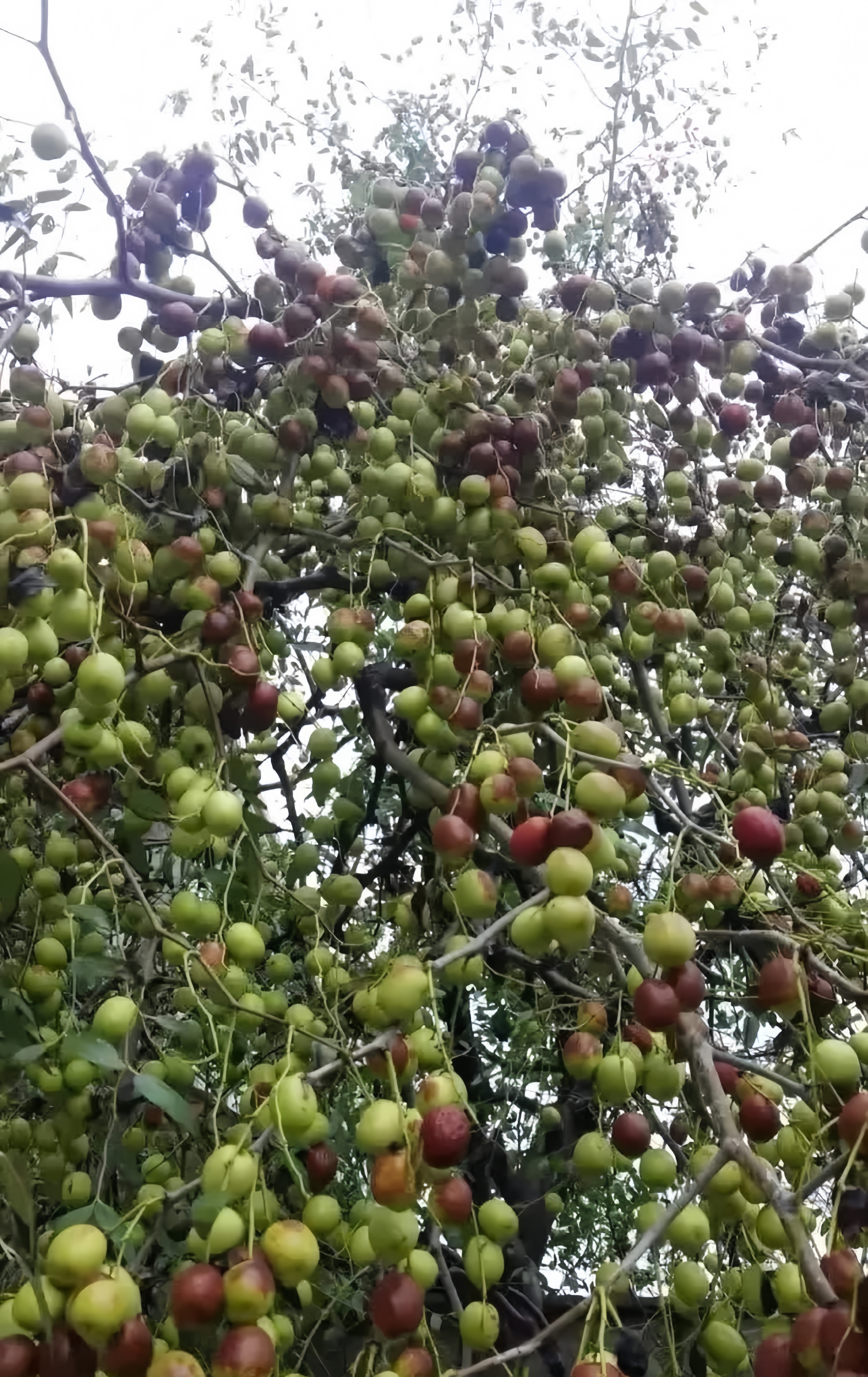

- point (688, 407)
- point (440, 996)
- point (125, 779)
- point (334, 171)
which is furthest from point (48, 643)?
point (334, 171)

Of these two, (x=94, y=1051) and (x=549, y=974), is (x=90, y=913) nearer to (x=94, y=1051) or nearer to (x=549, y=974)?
(x=94, y=1051)

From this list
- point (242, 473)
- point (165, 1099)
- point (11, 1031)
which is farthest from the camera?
point (242, 473)

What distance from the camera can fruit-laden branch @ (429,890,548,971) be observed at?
47 centimetres

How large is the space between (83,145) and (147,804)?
0.39 metres

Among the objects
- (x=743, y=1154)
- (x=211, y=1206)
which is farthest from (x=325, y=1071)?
(x=743, y=1154)

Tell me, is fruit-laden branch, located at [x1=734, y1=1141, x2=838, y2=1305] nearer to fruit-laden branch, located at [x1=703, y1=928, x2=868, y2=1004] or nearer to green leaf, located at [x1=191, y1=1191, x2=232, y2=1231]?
fruit-laden branch, located at [x1=703, y1=928, x2=868, y2=1004]

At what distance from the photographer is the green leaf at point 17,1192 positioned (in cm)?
41

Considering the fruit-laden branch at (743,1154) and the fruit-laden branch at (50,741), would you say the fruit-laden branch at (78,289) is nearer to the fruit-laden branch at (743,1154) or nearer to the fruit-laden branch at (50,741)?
the fruit-laden branch at (50,741)

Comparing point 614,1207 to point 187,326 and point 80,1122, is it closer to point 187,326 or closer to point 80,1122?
point 80,1122

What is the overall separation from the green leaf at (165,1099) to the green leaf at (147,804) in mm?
172

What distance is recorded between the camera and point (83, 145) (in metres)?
0.59

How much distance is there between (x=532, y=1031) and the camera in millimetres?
901

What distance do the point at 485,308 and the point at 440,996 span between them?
623mm

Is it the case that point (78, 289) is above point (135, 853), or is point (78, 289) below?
above
